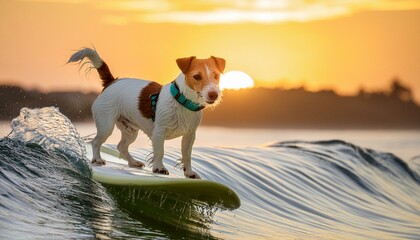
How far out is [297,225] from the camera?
36.3 feet

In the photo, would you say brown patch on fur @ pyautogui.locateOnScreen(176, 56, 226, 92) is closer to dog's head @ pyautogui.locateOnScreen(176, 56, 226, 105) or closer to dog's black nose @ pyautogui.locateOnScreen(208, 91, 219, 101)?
dog's head @ pyautogui.locateOnScreen(176, 56, 226, 105)

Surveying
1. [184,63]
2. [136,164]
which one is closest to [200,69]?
[184,63]

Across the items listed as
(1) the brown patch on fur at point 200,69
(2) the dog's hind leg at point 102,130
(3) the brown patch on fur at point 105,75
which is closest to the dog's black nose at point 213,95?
(1) the brown patch on fur at point 200,69

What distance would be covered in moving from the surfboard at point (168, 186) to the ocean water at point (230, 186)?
0.35ft

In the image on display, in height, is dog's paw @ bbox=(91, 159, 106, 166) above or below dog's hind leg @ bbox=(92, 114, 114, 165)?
below

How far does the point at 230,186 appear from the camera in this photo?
11320 mm

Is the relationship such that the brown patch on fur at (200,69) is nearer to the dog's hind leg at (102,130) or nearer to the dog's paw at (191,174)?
the dog's paw at (191,174)

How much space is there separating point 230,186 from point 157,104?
2.74 m

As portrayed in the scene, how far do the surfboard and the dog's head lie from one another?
69 cm

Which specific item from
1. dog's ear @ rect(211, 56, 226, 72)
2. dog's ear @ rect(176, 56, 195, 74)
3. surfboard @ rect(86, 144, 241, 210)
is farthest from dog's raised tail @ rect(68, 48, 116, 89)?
dog's ear @ rect(211, 56, 226, 72)

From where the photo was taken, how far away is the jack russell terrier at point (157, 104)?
27.9 feet

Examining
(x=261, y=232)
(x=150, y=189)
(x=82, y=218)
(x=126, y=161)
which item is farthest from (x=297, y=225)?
(x=82, y=218)

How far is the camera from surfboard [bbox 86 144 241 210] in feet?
28.1

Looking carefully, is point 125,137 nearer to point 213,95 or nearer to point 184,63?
point 184,63
